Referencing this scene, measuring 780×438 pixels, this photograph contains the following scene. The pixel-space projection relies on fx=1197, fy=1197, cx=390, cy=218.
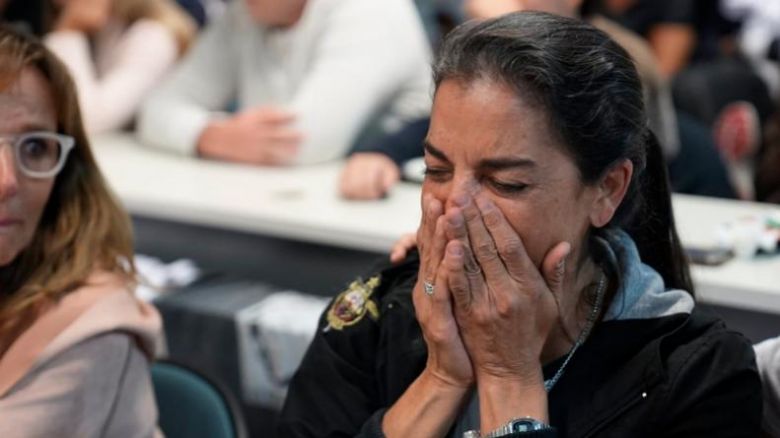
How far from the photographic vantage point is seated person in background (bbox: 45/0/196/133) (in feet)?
11.0

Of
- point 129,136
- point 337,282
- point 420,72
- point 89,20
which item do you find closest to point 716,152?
point 420,72

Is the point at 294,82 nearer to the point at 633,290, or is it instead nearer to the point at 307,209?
the point at 307,209

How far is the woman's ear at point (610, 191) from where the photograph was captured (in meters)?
1.33

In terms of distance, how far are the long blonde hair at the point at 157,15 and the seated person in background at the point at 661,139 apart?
1.03m

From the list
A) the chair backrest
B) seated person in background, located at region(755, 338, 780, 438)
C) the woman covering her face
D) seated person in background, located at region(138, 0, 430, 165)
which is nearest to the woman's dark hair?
the woman covering her face

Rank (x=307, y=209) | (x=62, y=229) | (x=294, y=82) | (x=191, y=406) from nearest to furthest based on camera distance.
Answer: (x=62, y=229), (x=191, y=406), (x=307, y=209), (x=294, y=82)

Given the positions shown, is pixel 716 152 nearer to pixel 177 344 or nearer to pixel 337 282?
pixel 337 282

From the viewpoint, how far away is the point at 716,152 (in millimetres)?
3010

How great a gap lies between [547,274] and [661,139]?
132 centimetres

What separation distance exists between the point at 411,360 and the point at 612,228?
28 cm

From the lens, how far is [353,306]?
149 centimetres

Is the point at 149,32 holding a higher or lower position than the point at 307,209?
higher

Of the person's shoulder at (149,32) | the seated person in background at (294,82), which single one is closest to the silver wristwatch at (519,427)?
the seated person in background at (294,82)

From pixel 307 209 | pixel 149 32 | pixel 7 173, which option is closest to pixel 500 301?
pixel 7 173
